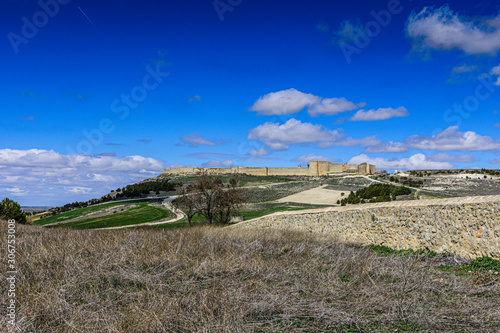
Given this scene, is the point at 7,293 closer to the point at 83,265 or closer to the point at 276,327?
the point at 83,265

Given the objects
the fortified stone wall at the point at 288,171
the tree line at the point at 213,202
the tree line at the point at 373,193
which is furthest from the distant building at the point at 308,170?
the tree line at the point at 213,202

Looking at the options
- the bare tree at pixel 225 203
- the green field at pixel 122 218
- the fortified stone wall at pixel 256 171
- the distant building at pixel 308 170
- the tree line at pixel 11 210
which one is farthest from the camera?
the fortified stone wall at pixel 256 171

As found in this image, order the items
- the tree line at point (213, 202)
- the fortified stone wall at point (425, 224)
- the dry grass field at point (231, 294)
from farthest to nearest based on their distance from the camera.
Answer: the tree line at point (213, 202) < the fortified stone wall at point (425, 224) < the dry grass field at point (231, 294)

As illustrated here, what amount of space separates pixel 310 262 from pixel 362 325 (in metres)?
3.50

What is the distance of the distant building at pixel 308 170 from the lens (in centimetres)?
9862

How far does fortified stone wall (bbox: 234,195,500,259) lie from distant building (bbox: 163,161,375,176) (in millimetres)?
82247

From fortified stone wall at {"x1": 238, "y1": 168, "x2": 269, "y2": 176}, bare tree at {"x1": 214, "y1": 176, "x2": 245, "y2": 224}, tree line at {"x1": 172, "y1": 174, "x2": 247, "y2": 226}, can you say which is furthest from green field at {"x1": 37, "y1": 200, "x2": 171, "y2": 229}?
fortified stone wall at {"x1": 238, "y1": 168, "x2": 269, "y2": 176}

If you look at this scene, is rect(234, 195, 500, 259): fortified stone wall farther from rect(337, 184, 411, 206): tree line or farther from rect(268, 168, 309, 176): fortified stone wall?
rect(268, 168, 309, 176): fortified stone wall

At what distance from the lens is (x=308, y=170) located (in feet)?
353

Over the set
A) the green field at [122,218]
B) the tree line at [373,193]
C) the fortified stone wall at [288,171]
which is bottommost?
the green field at [122,218]

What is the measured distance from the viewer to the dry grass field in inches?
179

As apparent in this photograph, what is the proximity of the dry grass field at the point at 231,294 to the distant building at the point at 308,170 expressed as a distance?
8854 centimetres

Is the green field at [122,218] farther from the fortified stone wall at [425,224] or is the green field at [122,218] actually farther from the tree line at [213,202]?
the fortified stone wall at [425,224]

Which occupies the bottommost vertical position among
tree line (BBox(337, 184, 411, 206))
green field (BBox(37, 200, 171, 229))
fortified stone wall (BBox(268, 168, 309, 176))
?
green field (BBox(37, 200, 171, 229))
